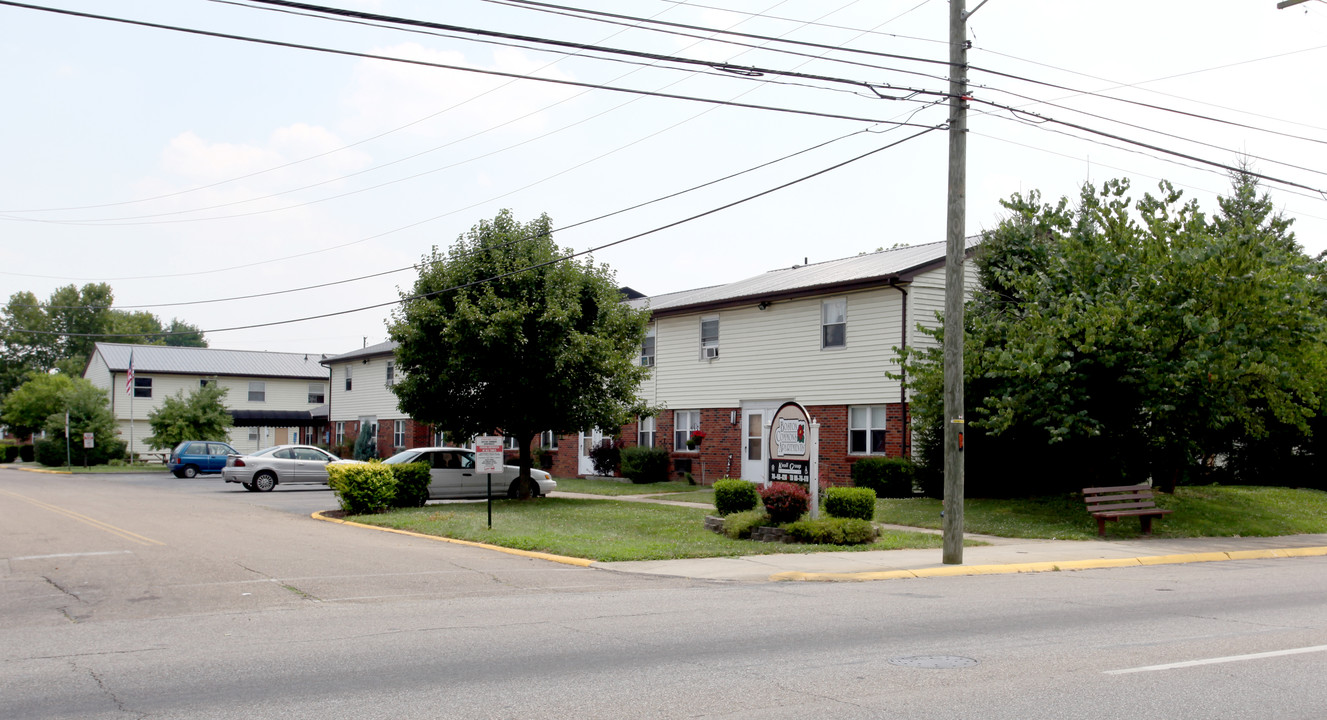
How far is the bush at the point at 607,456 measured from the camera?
35.3 meters

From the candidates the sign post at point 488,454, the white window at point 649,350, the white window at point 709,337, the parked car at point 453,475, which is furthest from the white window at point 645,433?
the sign post at point 488,454

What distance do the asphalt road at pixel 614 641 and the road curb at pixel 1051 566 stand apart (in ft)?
1.52

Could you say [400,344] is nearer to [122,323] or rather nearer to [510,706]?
[510,706]

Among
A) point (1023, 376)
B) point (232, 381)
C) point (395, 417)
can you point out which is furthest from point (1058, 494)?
point (232, 381)

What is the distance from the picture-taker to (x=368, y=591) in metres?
11.8

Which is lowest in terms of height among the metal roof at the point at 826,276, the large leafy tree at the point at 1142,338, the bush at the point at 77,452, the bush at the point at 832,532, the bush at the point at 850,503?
the bush at the point at 77,452

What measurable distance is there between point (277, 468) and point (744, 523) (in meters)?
20.4

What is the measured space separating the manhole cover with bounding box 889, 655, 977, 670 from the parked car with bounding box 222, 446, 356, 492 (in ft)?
87.4

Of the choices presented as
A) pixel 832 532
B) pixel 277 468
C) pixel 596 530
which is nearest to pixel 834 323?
pixel 596 530

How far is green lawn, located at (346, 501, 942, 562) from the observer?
15687 mm

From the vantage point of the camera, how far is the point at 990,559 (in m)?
15.5

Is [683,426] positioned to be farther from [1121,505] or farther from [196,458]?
[196,458]

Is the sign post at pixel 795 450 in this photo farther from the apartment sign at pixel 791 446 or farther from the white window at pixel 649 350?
the white window at pixel 649 350

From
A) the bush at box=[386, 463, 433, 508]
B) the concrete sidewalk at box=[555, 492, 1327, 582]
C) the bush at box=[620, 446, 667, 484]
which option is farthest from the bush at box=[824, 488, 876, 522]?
the bush at box=[620, 446, 667, 484]
